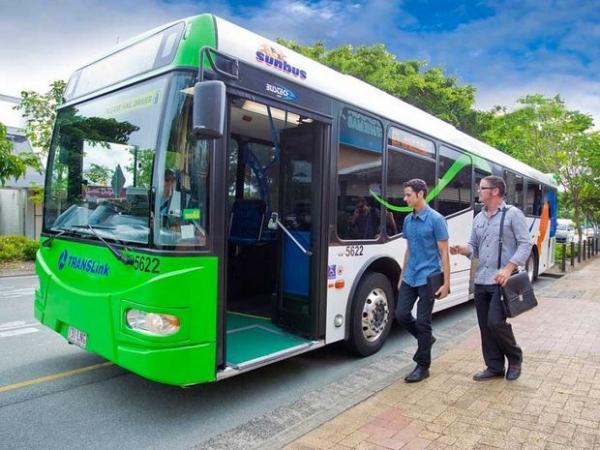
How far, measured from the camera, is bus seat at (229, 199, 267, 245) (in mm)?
6668

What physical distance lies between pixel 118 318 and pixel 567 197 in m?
28.1

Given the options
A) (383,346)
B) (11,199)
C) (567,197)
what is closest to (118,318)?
(383,346)

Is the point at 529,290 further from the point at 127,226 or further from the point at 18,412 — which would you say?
the point at 18,412

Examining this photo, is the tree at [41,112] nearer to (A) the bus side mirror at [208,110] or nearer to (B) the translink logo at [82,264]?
(B) the translink logo at [82,264]

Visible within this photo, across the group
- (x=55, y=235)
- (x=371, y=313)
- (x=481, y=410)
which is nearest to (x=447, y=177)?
(x=371, y=313)

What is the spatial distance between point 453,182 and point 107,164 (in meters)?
4.90

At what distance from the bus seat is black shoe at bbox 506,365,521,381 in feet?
11.3

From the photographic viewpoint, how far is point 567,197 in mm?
26609

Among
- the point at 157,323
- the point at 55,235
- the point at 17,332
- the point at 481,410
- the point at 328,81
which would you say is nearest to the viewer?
the point at 157,323

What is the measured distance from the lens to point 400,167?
19.3ft

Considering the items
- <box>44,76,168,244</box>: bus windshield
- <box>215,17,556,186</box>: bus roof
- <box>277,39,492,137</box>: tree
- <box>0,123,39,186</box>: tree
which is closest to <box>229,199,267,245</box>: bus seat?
<box>215,17,556,186</box>: bus roof

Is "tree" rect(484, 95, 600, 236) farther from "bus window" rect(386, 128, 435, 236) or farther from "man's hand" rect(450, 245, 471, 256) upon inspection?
"man's hand" rect(450, 245, 471, 256)

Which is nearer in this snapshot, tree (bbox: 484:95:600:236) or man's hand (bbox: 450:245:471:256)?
man's hand (bbox: 450:245:471:256)

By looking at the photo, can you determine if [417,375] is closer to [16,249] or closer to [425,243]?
[425,243]
